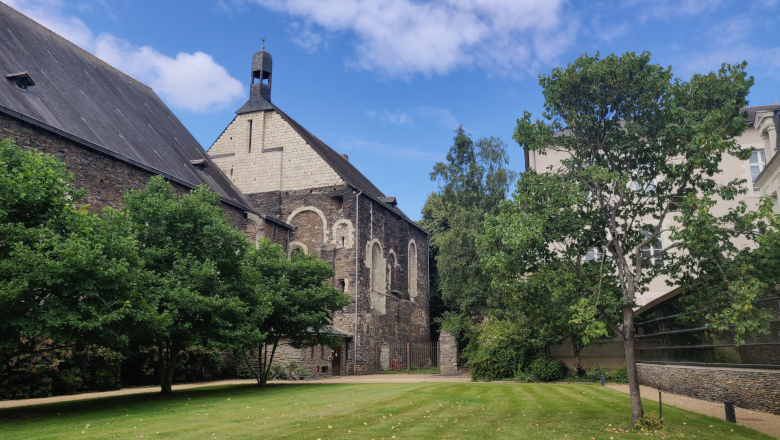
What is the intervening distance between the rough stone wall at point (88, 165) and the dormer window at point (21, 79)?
212 centimetres

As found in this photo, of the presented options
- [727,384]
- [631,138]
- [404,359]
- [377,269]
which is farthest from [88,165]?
[404,359]

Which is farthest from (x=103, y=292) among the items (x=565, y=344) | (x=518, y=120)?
(x=565, y=344)

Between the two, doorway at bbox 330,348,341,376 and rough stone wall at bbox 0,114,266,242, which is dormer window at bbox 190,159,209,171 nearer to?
rough stone wall at bbox 0,114,266,242

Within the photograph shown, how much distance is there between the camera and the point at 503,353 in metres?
22.8

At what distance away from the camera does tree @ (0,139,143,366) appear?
31.8ft

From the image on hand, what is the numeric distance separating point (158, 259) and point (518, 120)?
30.8 ft

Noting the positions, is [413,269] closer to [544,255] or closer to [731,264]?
[544,255]

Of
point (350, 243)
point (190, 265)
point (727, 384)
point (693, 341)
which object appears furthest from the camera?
point (350, 243)

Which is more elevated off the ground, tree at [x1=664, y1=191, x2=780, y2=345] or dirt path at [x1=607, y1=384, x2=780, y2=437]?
tree at [x1=664, y1=191, x2=780, y2=345]

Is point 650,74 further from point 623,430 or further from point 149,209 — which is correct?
point 149,209

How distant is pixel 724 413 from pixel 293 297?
12355mm

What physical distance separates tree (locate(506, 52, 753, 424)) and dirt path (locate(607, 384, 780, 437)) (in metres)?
2.41

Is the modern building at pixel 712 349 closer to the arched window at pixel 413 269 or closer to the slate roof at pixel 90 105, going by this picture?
the slate roof at pixel 90 105

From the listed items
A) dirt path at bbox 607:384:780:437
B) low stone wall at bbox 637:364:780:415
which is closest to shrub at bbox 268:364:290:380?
dirt path at bbox 607:384:780:437
